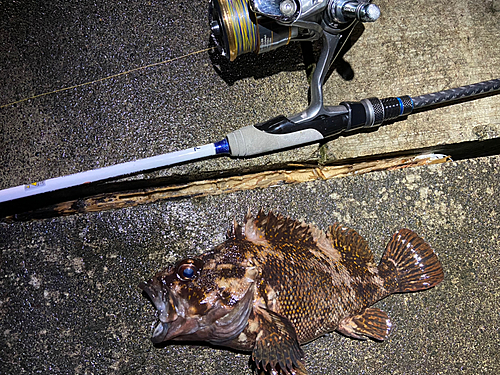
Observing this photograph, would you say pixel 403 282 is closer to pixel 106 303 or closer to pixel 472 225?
pixel 472 225

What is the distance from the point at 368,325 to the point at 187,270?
70 centimetres

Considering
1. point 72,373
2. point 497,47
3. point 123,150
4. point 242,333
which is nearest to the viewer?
point 242,333

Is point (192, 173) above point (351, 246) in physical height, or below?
above

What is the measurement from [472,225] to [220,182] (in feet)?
3.33

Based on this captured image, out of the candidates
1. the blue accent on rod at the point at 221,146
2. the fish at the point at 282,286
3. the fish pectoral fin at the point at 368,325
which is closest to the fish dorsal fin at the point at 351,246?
the fish at the point at 282,286

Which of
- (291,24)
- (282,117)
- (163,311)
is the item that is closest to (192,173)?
(282,117)

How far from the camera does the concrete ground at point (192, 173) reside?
148 cm

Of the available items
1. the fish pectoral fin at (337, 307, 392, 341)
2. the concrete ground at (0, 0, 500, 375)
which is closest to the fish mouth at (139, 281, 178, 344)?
the concrete ground at (0, 0, 500, 375)

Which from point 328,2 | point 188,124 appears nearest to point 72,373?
point 188,124

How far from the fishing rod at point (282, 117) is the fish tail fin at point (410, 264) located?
0.47 metres

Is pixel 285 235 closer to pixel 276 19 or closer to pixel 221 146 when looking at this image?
pixel 221 146

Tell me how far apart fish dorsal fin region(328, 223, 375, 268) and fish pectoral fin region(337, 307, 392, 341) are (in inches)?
7.1

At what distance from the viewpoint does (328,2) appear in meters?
1.32

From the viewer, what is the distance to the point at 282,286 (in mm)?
1291
